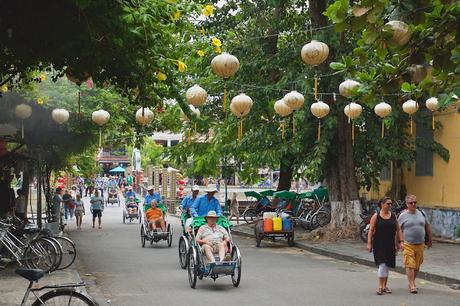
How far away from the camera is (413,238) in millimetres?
A: 11453

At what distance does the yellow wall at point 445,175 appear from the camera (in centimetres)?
2130

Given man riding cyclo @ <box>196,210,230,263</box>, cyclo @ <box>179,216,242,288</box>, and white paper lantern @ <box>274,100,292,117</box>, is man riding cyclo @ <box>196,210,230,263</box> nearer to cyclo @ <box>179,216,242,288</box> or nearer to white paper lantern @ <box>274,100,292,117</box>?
cyclo @ <box>179,216,242,288</box>

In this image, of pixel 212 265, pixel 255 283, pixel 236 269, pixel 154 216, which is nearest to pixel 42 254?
pixel 212 265

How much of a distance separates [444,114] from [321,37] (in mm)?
5480

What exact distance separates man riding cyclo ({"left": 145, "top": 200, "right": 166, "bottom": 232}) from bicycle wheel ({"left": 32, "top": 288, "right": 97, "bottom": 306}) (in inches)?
514

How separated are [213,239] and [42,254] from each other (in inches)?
150

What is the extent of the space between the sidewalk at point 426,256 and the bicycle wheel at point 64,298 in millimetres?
8512

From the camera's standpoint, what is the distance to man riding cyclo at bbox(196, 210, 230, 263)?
472 inches

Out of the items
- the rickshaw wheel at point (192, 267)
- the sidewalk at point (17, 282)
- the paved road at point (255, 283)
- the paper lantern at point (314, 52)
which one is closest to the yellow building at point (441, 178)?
the paved road at point (255, 283)

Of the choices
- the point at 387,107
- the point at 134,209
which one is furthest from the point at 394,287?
the point at 134,209

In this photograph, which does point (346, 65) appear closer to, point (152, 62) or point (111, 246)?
point (152, 62)

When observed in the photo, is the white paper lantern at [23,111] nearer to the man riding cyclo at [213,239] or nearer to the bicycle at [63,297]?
the man riding cyclo at [213,239]

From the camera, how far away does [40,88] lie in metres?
18.5

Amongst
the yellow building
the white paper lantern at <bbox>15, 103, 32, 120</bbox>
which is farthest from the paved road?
the yellow building
